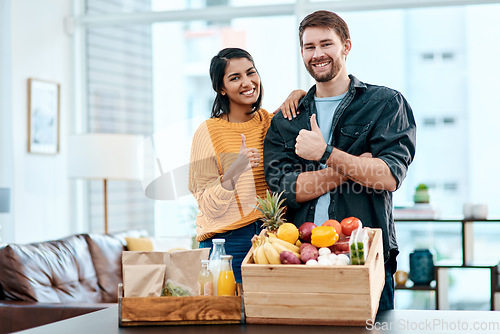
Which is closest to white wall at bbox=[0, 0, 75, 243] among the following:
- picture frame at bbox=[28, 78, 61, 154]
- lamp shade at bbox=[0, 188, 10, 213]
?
picture frame at bbox=[28, 78, 61, 154]

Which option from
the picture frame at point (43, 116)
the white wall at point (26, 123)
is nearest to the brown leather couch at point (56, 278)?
the white wall at point (26, 123)

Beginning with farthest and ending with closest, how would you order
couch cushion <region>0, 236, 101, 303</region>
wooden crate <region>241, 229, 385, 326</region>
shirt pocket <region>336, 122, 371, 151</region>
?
Result: 1. couch cushion <region>0, 236, 101, 303</region>
2. shirt pocket <region>336, 122, 371, 151</region>
3. wooden crate <region>241, 229, 385, 326</region>

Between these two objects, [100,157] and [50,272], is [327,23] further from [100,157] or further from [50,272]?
[100,157]

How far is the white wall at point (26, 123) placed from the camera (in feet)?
16.5

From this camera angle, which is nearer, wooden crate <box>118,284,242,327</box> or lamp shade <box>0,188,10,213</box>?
wooden crate <box>118,284,242,327</box>

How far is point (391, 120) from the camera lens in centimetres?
195

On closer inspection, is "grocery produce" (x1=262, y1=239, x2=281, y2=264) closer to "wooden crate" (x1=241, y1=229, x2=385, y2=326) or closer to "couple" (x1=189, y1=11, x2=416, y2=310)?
"wooden crate" (x1=241, y1=229, x2=385, y2=326)

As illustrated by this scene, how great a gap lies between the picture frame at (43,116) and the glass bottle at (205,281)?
387 centimetres

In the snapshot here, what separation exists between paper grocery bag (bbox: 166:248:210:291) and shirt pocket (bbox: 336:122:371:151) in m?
0.59

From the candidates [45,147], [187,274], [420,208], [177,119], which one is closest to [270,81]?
[177,119]

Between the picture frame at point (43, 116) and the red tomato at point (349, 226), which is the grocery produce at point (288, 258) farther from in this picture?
the picture frame at point (43, 116)

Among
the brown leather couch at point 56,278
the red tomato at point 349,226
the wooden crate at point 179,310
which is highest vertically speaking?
the red tomato at point 349,226

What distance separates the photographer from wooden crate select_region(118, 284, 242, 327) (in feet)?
5.36

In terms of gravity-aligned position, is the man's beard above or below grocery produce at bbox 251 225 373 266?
above
